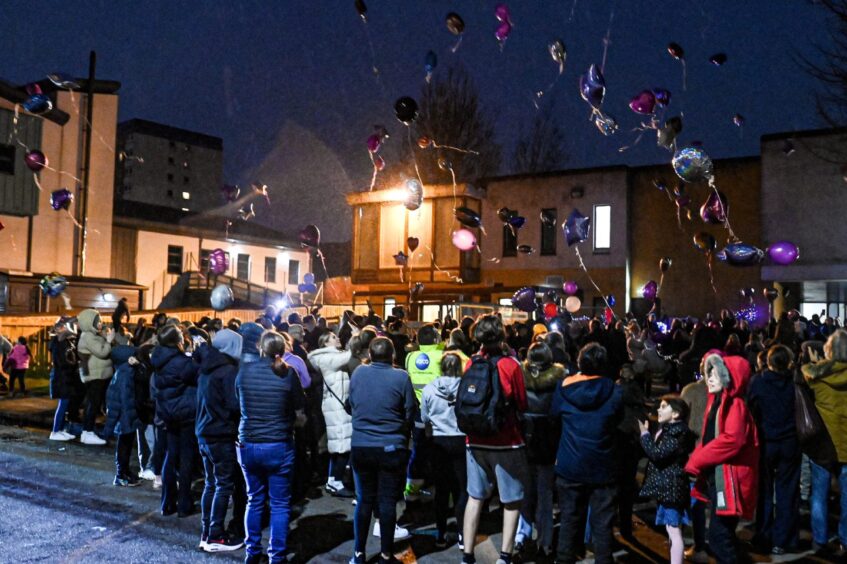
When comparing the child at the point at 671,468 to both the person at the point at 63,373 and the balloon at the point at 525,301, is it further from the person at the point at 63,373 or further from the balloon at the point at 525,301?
the balloon at the point at 525,301

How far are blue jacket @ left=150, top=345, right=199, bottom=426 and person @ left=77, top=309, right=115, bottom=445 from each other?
4001mm

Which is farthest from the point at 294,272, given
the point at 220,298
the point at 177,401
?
the point at 177,401

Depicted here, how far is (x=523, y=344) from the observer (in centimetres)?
1203

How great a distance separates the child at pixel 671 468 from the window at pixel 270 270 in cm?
3849

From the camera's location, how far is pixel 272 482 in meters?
5.68

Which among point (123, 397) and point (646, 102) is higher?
point (646, 102)

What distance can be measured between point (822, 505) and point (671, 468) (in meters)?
2.06

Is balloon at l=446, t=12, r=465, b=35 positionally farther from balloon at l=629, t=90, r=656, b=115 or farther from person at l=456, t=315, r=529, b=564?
person at l=456, t=315, r=529, b=564

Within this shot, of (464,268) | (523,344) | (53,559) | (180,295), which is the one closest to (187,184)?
(180,295)

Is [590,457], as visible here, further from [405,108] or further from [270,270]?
[270,270]

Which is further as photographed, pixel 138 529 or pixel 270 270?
pixel 270 270

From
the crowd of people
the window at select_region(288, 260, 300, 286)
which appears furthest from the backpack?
the window at select_region(288, 260, 300, 286)

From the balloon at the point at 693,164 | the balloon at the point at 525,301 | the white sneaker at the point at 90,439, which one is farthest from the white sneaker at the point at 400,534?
the balloon at the point at 525,301

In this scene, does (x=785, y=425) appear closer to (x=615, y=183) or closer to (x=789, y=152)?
(x=789, y=152)
